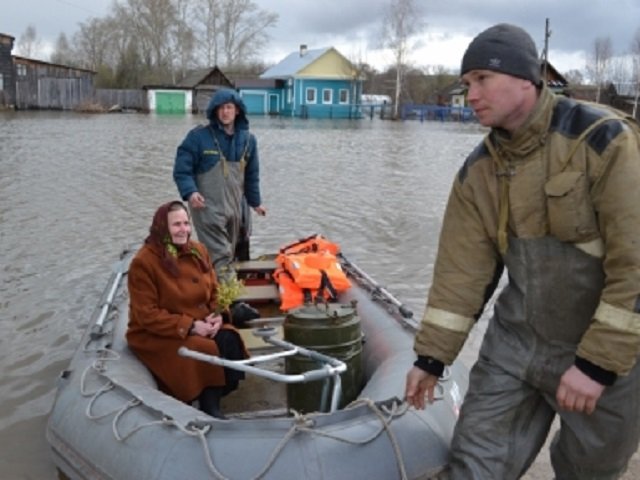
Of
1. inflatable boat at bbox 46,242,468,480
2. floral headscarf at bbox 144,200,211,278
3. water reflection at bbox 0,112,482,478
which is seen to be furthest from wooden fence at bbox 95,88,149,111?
inflatable boat at bbox 46,242,468,480

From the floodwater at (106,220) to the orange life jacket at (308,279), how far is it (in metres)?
1.46

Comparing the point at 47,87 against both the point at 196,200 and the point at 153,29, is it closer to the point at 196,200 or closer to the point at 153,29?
the point at 153,29

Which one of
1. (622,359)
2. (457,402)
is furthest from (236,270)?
(622,359)

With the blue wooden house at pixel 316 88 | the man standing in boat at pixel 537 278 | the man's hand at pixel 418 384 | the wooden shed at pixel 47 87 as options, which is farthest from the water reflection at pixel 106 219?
the blue wooden house at pixel 316 88

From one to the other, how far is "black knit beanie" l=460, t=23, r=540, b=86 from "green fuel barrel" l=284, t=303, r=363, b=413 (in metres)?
1.76

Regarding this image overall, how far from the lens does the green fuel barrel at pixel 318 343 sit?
3.73 m

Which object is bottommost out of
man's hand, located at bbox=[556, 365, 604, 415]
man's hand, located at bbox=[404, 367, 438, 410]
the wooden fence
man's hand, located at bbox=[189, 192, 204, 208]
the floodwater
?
the floodwater

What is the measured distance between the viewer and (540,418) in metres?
2.64

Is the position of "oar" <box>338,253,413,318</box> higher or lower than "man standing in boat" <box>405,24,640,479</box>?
lower

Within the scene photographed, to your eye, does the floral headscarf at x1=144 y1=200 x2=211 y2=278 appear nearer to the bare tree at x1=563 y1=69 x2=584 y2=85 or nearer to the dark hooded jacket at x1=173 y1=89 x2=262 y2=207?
the dark hooded jacket at x1=173 y1=89 x2=262 y2=207

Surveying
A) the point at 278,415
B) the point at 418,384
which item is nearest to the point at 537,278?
the point at 418,384

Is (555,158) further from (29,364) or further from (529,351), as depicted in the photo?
(29,364)

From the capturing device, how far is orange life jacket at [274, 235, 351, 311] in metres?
5.28

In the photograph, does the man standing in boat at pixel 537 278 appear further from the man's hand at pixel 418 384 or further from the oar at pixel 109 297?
the oar at pixel 109 297
